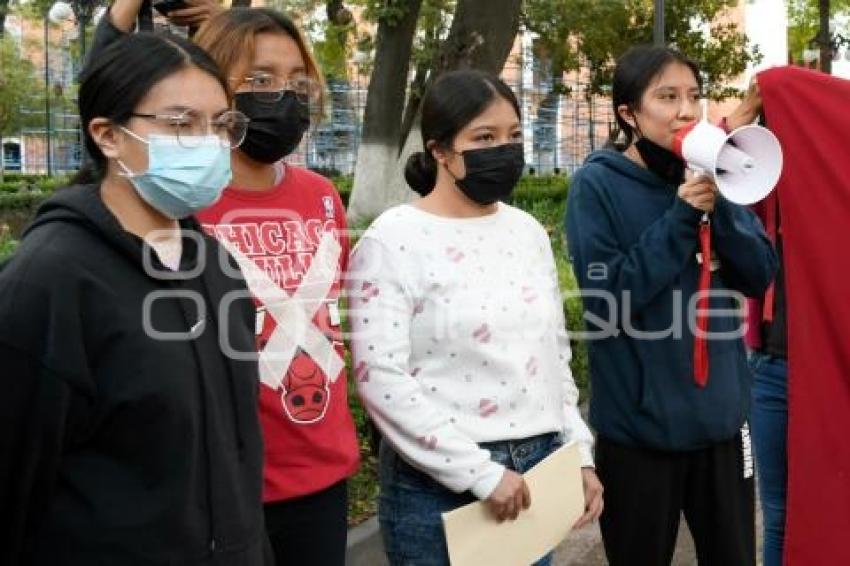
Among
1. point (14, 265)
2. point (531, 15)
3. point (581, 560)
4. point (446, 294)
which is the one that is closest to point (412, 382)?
point (446, 294)

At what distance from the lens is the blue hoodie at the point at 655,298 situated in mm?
2779

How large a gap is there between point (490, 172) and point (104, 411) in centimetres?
117

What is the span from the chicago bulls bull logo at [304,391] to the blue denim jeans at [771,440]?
4.90 ft

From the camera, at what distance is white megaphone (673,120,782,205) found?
2.63 metres

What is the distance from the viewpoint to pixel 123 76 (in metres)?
1.99

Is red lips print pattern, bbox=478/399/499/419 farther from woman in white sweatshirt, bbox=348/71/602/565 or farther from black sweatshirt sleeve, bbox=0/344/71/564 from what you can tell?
black sweatshirt sleeve, bbox=0/344/71/564

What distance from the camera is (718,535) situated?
2.86 meters

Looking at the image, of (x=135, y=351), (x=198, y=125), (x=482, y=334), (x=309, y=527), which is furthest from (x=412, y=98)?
(x=135, y=351)

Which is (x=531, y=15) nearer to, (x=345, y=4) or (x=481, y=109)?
(x=345, y=4)

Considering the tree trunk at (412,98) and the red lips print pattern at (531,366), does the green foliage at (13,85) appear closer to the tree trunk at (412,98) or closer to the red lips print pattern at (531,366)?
the tree trunk at (412,98)

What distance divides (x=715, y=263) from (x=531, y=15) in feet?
61.8

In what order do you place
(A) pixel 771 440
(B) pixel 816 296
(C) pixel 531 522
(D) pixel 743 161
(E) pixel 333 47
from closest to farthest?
(C) pixel 531 522
(D) pixel 743 161
(B) pixel 816 296
(A) pixel 771 440
(E) pixel 333 47

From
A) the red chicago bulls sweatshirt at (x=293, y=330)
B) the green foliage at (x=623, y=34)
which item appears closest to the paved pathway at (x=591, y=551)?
the red chicago bulls sweatshirt at (x=293, y=330)

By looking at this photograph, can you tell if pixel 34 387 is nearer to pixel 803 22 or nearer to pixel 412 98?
pixel 412 98
